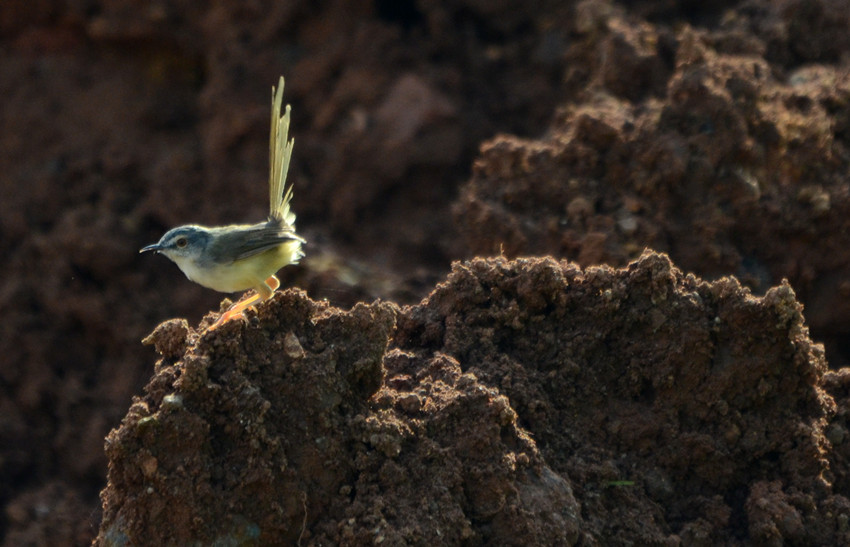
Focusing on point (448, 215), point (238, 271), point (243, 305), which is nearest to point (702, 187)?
point (448, 215)

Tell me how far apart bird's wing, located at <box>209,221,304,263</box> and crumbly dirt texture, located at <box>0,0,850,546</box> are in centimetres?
55

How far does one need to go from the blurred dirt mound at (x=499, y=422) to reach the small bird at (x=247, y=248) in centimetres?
49

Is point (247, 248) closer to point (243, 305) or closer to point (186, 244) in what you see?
point (186, 244)

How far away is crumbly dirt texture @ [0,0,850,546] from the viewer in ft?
13.0

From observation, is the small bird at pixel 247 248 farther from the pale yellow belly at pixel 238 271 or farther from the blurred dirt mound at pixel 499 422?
the blurred dirt mound at pixel 499 422

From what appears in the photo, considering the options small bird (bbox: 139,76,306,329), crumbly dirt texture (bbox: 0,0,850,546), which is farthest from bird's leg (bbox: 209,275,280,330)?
crumbly dirt texture (bbox: 0,0,850,546)

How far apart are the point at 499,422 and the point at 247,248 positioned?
1507 mm

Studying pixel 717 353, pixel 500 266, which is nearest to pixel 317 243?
pixel 500 266

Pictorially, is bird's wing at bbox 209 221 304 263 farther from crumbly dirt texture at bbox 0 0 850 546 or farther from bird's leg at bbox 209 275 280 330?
crumbly dirt texture at bbox 0 0 850 546

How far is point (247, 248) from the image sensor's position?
14.9 ft

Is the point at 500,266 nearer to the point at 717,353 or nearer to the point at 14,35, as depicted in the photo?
the point at 717,353

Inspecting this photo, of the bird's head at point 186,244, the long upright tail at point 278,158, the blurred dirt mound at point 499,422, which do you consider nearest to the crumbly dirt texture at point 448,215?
the blurred dirt mound at point 499,422

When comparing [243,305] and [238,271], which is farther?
[238,271]

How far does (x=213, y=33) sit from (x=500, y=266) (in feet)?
17.7
